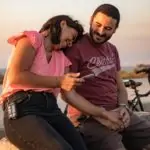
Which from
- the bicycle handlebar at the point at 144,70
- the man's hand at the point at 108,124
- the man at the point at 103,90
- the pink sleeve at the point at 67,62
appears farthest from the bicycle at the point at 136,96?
the pink sleeve at the point at 67,62

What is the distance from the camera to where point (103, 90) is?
272 cm

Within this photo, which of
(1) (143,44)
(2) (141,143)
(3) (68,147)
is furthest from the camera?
(1) (143,44)

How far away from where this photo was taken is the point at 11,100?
215cm

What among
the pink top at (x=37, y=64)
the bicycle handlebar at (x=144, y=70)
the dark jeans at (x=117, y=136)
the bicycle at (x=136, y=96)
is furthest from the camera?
the bicycle at (x=136, y=96)

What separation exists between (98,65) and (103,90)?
0.16 meters

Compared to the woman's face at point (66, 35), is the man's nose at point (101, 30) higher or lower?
lower

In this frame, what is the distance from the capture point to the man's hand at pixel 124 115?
105 inches

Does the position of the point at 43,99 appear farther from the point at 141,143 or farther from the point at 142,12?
the point at 142,12

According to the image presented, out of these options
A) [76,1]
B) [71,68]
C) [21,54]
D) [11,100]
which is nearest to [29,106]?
[11,100]

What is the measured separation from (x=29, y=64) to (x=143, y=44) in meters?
3.14

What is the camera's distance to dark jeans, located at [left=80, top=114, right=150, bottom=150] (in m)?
2.56

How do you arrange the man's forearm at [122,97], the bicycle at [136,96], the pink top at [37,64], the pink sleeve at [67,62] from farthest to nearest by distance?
the bicycle at [136,96], the man's forearm at [122,97], the pink sleeve at [67,62], the pink top at [37,64]

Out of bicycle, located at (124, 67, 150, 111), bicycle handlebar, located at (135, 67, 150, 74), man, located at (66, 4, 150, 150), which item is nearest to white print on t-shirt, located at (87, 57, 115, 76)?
man, located at (66, 4, 150, 150)

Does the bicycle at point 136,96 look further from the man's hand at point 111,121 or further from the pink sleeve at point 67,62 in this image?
the pink sleeve at point 67,62
